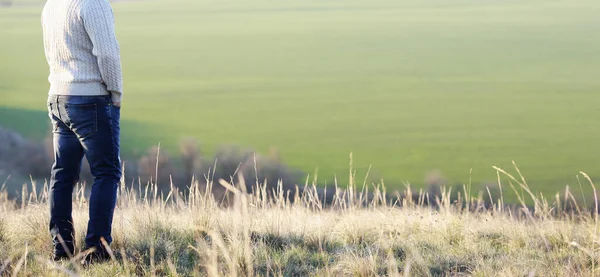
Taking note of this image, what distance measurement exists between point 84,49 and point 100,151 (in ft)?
1.63

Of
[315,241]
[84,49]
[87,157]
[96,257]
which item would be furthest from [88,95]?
[315,241]

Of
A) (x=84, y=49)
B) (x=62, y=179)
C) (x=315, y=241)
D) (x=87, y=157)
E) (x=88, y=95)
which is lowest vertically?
(x=315, y=241)

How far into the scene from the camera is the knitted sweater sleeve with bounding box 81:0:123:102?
350cm

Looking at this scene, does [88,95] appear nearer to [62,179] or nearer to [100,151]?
[100,151]

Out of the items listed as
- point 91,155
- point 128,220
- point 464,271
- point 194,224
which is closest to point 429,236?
point 464,271

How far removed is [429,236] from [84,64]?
92.2 inches

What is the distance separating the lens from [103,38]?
11.6 feet

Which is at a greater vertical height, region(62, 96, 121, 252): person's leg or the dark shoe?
region(62, 96, 121, 252): person's leg

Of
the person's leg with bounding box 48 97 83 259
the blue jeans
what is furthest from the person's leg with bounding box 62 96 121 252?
the person's leg with bounding box 48 97 83 259

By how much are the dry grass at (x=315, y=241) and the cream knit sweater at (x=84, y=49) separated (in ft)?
2.67

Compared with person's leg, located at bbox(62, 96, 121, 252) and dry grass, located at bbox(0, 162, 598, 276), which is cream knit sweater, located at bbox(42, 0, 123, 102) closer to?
person's leg, located at bbox(62, 96, 121, 252)

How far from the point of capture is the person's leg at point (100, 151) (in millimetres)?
3572

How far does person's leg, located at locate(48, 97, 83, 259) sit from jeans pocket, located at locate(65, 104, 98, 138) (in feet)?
0.33

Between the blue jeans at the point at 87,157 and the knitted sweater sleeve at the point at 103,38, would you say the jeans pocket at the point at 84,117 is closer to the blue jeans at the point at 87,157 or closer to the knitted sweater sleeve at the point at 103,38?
the blue jeans at the point at 87,157
